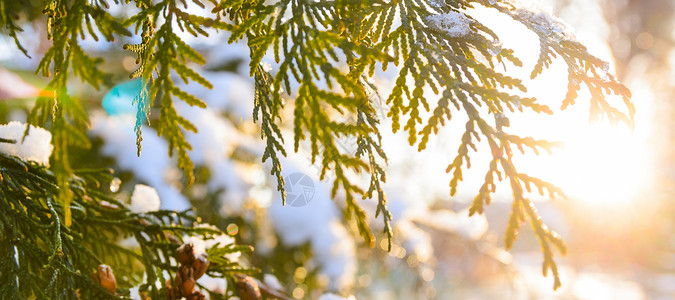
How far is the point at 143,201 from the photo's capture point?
1669mm

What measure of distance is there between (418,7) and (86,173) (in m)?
1.30

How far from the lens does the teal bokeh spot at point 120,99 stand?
4.36m

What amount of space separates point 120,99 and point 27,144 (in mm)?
3377

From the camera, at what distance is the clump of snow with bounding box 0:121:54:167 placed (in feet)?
4.58

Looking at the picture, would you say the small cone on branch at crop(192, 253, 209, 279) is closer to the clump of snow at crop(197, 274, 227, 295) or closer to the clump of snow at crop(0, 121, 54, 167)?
the clump of snow at crop(197, 274, 227, 295)

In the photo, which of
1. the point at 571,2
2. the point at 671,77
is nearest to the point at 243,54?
the point at 571,2

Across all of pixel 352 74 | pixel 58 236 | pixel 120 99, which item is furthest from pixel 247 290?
pixel 120 99

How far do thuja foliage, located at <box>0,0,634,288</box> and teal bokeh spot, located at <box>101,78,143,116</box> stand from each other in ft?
11.1

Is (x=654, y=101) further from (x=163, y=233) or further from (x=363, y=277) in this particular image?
(x=163, y=233)

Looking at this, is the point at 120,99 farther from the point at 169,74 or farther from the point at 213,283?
the point at 169,74

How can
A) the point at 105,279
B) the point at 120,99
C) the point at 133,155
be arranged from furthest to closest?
the point at 120,99 → the point at 133,155 → the point at 105,279

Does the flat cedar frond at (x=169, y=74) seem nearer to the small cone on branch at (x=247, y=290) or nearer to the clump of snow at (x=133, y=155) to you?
the small cone on branch at (x=247, y=290)

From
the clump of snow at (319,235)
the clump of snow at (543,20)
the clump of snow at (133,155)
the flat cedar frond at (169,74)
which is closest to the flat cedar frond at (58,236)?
the flat cedar frond at (169,74)

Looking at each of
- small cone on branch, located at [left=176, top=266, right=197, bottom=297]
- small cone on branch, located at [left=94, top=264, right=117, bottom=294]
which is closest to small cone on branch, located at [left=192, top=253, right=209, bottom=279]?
small cone on branch, located at [left=176, top=266, right=197, bottom=297]
